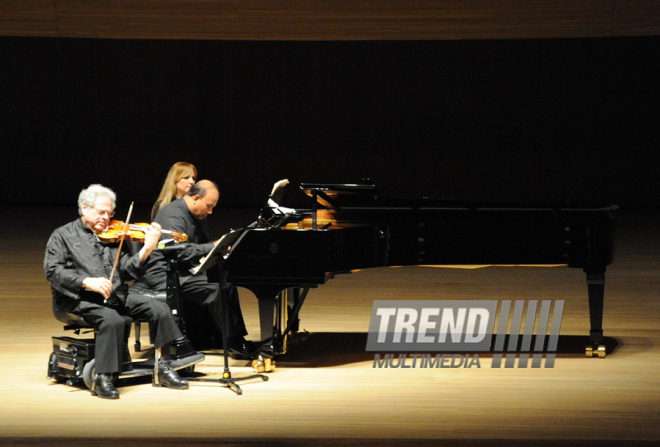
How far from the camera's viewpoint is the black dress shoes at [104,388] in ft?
12.5

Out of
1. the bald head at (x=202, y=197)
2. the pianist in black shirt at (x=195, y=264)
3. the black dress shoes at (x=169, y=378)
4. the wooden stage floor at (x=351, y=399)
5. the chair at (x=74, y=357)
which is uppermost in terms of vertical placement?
the bald head at (x=202, y=197)

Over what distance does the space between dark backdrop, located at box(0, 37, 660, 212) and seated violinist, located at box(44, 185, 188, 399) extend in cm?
767

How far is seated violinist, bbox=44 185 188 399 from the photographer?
3846 mm

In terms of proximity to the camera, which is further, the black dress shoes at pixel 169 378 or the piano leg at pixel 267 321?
the piano leg at pixel 267 321

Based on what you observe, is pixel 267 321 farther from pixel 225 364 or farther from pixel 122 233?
pixel 122 233

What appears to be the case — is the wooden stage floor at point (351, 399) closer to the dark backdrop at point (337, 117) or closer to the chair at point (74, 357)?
the chair at point (74, 357)

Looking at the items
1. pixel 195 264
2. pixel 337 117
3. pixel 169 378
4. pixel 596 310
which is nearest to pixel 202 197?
pixel 195 264

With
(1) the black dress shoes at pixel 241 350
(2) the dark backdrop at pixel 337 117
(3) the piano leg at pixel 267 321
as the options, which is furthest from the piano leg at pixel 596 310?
(2) the dark backdrop at pixel 337 117

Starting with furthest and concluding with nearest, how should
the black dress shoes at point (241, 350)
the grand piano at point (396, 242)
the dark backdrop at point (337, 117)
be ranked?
the dark backdrop at point (337, 117) < the black dress shoes at point (241, 350) < the grand piano at point (396, 242)

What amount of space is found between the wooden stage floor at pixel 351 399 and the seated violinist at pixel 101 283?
17cm

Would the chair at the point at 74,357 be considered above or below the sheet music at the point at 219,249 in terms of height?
below

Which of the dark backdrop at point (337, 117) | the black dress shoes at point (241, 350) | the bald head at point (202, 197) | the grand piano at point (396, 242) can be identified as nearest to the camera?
the grand piano at point (396, 242)

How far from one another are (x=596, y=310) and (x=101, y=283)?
9.10 ft

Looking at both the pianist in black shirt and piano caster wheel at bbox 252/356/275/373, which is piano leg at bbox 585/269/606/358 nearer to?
piano caster wheel at bbox 252/356/275/373
